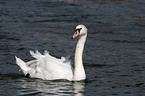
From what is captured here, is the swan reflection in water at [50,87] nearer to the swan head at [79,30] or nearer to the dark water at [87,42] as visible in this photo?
the dark water at [87,42]

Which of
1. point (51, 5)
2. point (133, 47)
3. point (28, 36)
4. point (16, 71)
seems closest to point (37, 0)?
point (51, 5)

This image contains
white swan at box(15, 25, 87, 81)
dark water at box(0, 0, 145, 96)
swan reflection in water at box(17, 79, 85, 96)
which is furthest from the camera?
white swan at box(15, 25, 87, 81)

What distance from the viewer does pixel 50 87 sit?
29.6ft

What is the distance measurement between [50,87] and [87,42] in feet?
16.6

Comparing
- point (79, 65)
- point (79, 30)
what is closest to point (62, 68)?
point (79, 65)

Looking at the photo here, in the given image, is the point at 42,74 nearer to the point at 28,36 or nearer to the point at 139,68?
the point at 139,68

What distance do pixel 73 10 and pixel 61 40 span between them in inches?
233

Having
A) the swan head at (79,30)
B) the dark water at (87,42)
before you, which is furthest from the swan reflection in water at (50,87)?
the swan head at (79,30)

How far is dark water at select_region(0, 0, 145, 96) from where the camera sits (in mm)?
9125

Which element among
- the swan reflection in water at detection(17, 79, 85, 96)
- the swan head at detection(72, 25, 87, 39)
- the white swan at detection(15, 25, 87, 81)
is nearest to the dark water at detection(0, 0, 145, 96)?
the swan reflection in water at detection(17, 79, 85, 96)

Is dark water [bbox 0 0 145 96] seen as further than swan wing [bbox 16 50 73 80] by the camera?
No

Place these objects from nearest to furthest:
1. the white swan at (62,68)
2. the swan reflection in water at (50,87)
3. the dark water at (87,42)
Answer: the swan reflection in water at (50,87), the dark water at (87,42), the white swan at (62,68)

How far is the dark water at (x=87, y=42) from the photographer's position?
9.12m

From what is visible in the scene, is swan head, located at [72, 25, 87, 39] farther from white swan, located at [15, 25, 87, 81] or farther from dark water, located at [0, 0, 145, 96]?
dark water, located at [0, 0, 145, 96]
